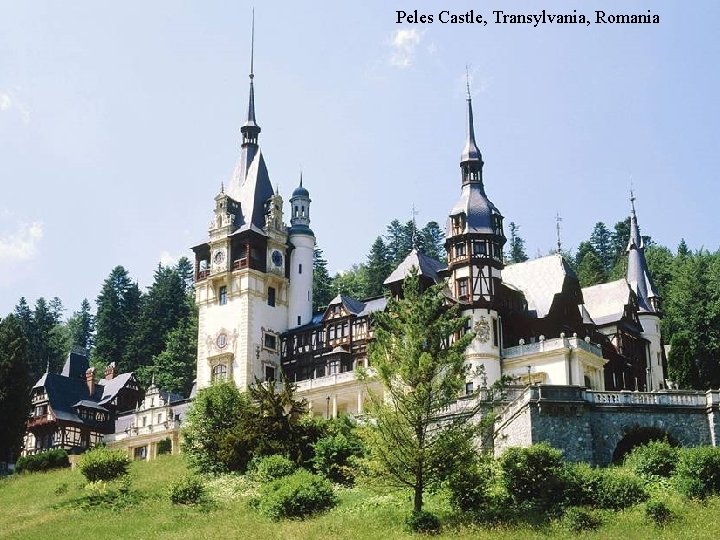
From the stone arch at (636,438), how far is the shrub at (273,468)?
45.6 feet

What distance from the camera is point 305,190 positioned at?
79562mm

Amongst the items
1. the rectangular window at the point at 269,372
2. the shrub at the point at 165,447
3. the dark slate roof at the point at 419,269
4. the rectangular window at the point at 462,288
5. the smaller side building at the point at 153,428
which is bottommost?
the shrub at the point at 165,447

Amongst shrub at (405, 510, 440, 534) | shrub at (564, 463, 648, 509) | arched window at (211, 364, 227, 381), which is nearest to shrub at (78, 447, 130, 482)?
shrub at (405, 510, 440, 534)

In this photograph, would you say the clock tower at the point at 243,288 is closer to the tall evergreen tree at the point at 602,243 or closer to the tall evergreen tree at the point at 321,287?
the tall evergreen tree at the point at 321,287

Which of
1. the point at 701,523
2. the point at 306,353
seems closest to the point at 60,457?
the point at 306,353

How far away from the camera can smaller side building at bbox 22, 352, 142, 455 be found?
3280 inches

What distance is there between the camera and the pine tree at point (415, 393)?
3741 cm

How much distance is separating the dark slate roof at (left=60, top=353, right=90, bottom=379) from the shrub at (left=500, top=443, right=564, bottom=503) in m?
60.4

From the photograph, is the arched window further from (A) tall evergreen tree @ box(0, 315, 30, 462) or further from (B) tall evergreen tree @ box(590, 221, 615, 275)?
(B) tall evergreen tree @ box(590, 221, 615, 275)

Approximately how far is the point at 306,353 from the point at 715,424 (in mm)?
33850

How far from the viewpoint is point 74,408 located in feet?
280

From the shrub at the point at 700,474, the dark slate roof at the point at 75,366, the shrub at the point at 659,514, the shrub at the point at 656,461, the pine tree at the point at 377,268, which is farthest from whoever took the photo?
the pine tree at the point at 377,268

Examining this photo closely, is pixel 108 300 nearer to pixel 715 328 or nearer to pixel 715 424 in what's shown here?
pixel 715 328

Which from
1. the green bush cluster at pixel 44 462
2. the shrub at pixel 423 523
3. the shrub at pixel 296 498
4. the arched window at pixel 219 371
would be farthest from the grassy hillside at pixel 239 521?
the arched window at pixel 219 371
